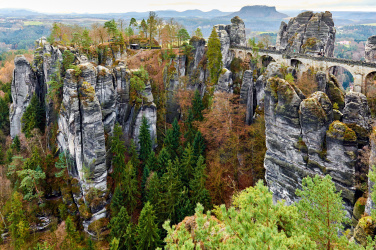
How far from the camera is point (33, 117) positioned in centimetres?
4738

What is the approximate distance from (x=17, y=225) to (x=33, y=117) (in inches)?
798

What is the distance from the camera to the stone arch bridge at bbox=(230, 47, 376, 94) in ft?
130

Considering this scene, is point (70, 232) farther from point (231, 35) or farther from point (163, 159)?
point (231, 35)

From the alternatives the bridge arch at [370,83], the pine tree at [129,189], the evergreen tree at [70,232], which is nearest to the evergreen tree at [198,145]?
the pine tree at [129,189]

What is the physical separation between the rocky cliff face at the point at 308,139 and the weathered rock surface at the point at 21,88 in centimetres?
4602

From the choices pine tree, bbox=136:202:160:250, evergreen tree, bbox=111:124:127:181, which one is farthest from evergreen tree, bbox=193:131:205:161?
pine tree, bbox=136:202:160:250

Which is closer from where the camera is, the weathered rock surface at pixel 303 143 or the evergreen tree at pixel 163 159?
the weathered rock surface at pixel 303 143

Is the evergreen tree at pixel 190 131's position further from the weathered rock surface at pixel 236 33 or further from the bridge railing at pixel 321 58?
the weathered rock surface at pixel 236 33

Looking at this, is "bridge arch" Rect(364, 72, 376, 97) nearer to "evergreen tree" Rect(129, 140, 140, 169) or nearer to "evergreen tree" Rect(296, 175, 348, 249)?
"evergreen tree" Rect(296, 175, 348, 249)

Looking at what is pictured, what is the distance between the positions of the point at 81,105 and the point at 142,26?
35323 mm

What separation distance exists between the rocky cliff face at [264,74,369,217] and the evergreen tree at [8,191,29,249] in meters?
31.8

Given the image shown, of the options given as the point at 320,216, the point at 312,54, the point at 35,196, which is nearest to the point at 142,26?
the point at 312,54

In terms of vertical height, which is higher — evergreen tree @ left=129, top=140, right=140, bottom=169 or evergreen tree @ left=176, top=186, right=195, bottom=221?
evergreen tree @ left=129, top=140, right=140, bottom=169

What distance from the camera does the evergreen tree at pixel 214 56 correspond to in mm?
49719
